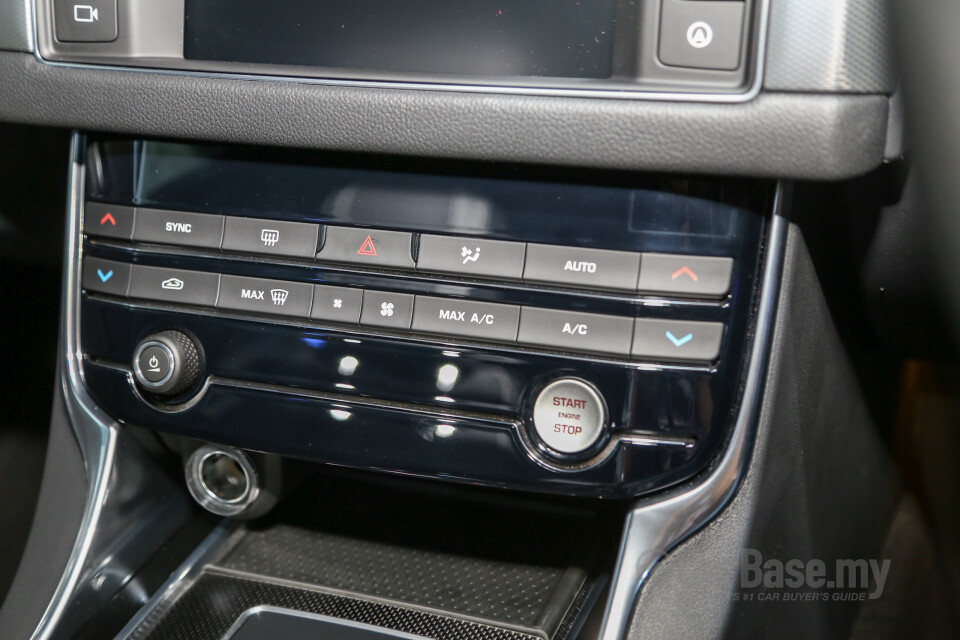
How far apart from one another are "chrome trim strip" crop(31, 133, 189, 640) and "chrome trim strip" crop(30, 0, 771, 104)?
0.34 ft

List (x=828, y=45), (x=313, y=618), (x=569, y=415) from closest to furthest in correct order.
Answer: (x=828, y=45)
(x=569, y=415)
(x=313, y=618)

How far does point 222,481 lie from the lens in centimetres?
82

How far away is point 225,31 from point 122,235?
188 mm

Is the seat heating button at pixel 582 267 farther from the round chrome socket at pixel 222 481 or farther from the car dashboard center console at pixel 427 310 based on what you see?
the round chrome socket at pixel 222 481

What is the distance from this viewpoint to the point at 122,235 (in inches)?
28.8

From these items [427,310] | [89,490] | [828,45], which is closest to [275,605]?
[89,490]

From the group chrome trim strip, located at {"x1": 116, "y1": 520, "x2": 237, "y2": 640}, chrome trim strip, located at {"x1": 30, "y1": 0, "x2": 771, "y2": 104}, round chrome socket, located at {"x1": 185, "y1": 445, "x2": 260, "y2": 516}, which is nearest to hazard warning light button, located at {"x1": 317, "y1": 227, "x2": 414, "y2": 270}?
chrome trim strip, located at {"x1": 30, "y1": 0, "x2": 771, "y2": 104}

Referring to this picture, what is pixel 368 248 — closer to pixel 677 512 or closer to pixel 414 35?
pixel 414 35

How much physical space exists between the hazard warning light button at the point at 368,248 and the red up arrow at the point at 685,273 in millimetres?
185

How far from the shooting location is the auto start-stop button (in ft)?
2.05

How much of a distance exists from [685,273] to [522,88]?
0.16 metres

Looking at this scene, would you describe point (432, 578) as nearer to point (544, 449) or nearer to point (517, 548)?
point (517, 548)

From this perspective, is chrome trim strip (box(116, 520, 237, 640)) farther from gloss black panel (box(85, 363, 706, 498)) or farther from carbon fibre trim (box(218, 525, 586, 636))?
gloss black panel (box(85, 363, 706, 498))

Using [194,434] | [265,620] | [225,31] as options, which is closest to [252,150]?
[225,31]
